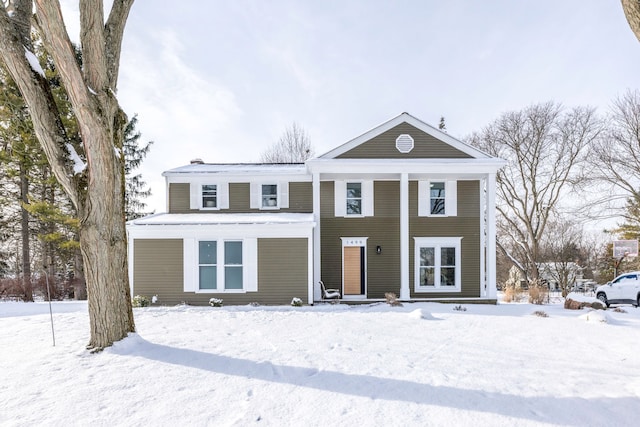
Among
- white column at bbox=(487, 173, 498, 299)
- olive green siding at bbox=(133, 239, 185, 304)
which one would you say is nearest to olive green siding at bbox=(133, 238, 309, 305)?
olive green siding at bbox=(133, 239, 185, 304)

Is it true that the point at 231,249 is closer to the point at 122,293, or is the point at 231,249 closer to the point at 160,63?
the point at 122,293

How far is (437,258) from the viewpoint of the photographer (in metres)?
13.8

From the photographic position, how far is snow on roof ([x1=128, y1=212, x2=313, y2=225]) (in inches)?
462

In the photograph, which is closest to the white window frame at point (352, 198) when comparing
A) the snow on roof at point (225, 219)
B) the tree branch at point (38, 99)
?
the snow on roof at point (225, 219)

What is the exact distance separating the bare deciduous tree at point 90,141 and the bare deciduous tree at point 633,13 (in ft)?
23.3

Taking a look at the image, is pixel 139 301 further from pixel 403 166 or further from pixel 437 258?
pixel 437 258

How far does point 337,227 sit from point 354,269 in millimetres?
1869

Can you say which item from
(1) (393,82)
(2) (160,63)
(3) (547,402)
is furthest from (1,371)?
(1) (393,82)

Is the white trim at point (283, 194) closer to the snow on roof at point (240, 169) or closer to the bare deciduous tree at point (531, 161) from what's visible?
the snow on roof at point (240, 169)

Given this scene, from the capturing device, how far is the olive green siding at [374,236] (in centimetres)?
1368

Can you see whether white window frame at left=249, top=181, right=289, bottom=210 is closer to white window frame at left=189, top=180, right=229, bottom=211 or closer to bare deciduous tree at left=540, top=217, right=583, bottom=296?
white window frame at left=189, top=180, right=229, bottom=211

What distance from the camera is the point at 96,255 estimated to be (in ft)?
17.4

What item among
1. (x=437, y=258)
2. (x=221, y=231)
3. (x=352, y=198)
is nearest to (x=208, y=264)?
(x=221, y=231)

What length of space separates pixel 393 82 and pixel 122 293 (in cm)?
1253
